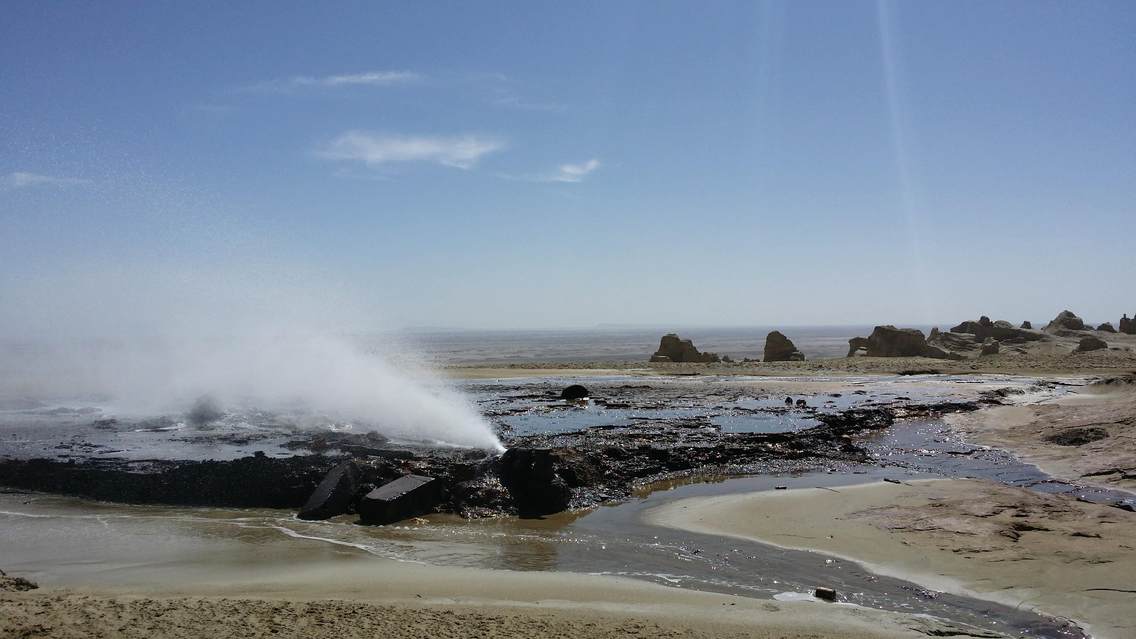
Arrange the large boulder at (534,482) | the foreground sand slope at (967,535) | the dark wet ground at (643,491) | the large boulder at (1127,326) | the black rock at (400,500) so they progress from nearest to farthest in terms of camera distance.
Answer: the foreground sand slope at (967,535)
the dark wet ground at (643,491)
the black rock at (400,500)
the large boulder at (534,482)
the large boulder at (1127,326)

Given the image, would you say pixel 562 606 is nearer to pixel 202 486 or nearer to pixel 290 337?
pixel 202 486

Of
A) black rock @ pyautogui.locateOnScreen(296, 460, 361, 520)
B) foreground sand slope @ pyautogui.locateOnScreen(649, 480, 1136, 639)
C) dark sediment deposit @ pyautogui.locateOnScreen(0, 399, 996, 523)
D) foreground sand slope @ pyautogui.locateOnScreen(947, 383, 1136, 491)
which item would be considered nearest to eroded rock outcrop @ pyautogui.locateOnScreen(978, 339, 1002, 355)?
foreground sand slope @ pyautogui.locateOnScreen(947, 383, 1136, 491)

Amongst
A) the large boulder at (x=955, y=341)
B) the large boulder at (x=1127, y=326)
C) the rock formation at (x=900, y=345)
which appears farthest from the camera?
the large boulder at (x=1127, y=326)

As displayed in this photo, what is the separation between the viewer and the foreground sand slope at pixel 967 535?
8.06m

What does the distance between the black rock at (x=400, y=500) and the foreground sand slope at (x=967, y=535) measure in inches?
160

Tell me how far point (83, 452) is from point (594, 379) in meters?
31.4

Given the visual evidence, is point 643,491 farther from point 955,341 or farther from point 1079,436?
point 955,341

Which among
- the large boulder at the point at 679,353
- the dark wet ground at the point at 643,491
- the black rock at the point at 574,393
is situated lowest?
the dark wet ground at the point at 643,491

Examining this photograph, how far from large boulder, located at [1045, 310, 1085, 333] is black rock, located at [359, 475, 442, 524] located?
72344 mm

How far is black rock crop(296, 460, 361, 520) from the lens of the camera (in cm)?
1214

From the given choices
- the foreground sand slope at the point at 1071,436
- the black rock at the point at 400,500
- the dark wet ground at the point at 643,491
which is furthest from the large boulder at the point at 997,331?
the black rock at the point at 400,500

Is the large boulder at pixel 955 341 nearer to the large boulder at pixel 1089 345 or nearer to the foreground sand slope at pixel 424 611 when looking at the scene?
the large boulder at pixel 1089 345

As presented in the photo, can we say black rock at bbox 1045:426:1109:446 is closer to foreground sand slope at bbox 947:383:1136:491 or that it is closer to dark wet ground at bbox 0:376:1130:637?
foreground sand slope at bbox 947:383:1136:491

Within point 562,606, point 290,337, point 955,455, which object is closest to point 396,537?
point 562,606
